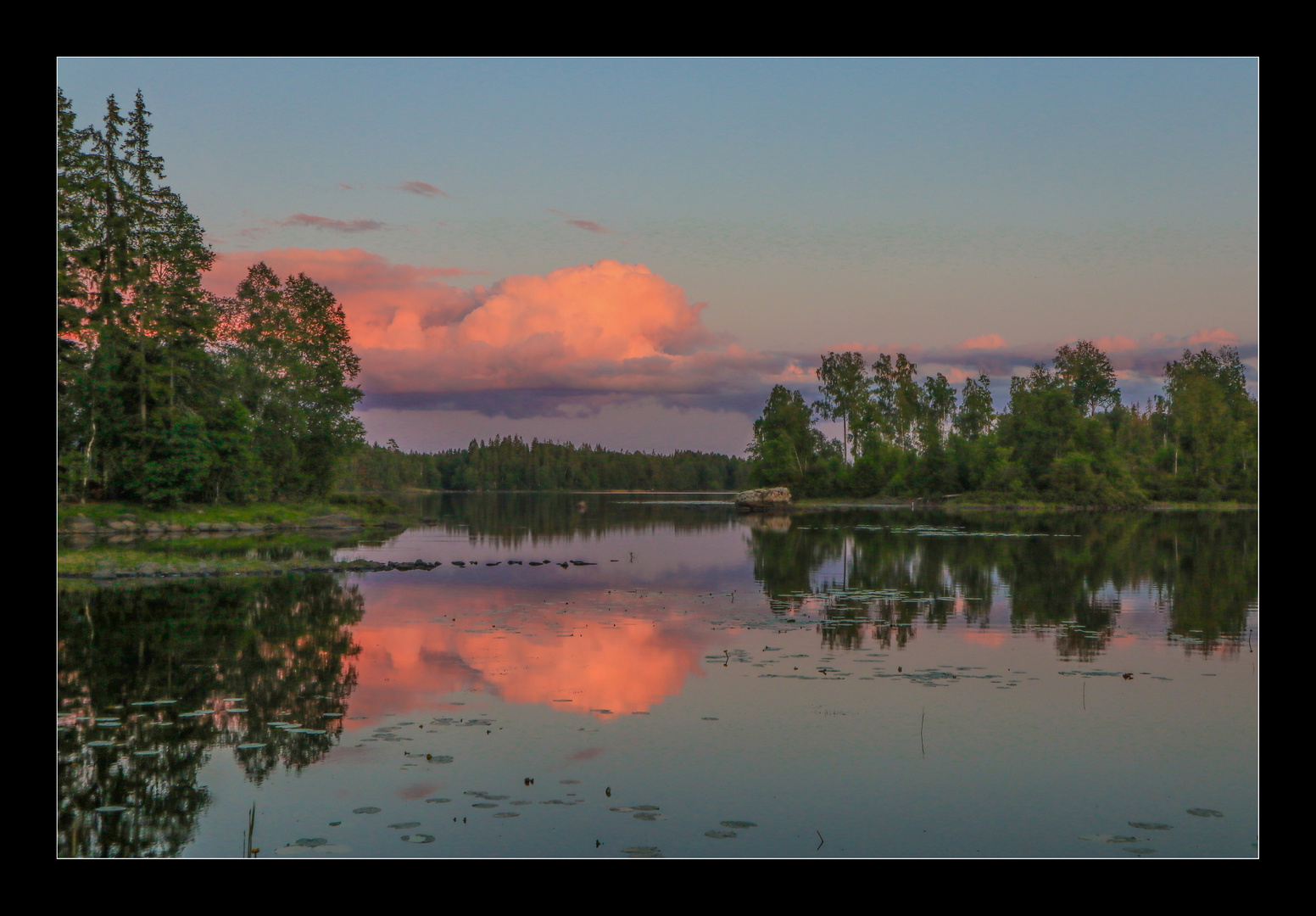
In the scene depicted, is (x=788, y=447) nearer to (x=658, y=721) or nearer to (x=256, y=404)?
(x=256, y=404)

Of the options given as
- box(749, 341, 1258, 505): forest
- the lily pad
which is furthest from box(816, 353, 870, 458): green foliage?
the lily pad

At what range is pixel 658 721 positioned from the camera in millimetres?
A: 14328

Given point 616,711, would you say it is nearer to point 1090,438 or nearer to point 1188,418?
point 1090,438

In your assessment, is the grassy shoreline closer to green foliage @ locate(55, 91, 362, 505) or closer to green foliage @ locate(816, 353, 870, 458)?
green foliage @ locate(816, 353, 870, 458)

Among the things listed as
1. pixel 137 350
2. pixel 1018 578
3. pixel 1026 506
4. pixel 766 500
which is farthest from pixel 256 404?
pixel 1026 506

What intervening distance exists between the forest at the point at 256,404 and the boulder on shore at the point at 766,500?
47.0ft

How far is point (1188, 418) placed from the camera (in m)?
110

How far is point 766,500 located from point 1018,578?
274 feet

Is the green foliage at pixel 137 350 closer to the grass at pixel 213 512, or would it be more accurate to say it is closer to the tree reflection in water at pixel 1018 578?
the grass at pixel 213 512

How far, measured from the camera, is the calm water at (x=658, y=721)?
1015 cm

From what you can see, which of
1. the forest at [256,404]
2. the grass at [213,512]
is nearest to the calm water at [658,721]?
the forest at [256,404]

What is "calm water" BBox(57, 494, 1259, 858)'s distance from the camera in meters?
10.1
